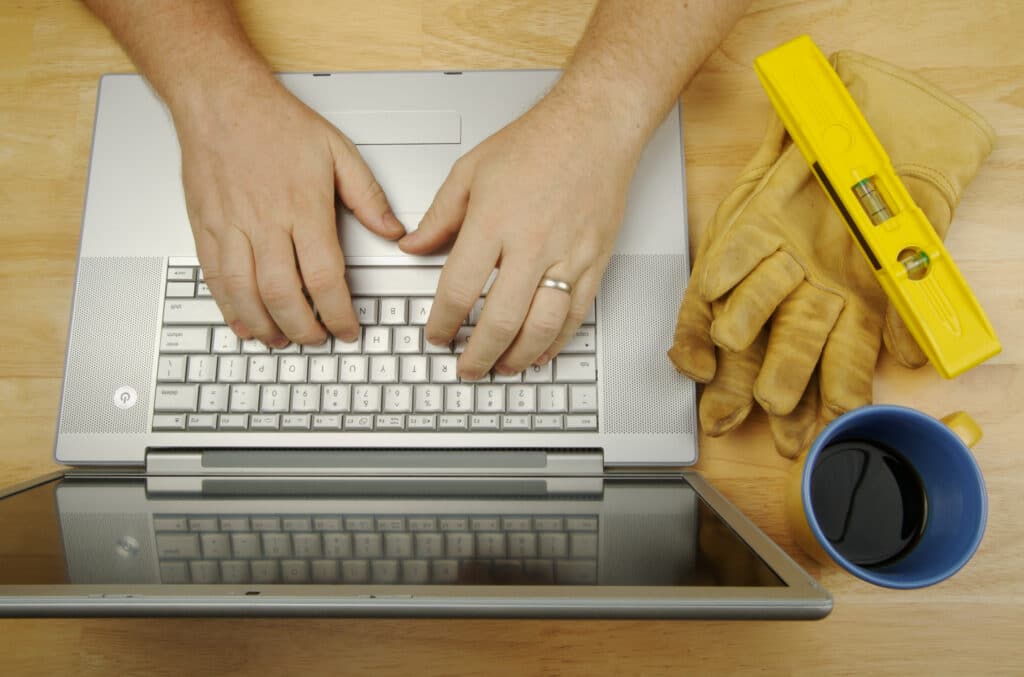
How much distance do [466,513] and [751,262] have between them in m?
0.28

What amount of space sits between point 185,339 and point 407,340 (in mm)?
178

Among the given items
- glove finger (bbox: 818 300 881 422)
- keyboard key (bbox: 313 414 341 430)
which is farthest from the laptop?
glove finger (bbox: 818 300 881 422)

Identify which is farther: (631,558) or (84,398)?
(84,398)

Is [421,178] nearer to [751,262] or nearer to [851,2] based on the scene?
[751,262]

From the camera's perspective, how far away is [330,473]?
1.50 ft

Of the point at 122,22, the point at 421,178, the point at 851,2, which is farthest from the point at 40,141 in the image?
the point at 851,2

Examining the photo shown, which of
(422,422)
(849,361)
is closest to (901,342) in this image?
(849,361)

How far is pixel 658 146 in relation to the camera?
519 mm

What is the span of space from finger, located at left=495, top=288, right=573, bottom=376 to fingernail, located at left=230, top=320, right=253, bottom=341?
209 millimetres

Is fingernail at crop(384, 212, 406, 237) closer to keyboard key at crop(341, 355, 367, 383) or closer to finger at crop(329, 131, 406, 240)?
finger at crop(329, 131, 406, 240)

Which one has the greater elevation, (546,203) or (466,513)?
(546,203)

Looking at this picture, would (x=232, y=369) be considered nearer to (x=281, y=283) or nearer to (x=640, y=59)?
(x=281, y=283)

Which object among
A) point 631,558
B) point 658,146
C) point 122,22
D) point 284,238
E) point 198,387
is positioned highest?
point 122,22

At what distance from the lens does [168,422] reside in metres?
0.47
